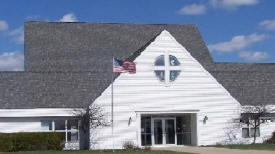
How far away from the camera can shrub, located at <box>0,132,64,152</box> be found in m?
34.8

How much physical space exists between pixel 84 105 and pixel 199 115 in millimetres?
7680

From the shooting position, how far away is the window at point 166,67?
39156mm

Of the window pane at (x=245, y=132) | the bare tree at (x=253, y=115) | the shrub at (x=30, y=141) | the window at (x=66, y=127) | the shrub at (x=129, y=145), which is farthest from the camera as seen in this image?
the window pane at (x=245, y=132)

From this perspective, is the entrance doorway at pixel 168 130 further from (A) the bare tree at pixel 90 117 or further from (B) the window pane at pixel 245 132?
(B) the window pane at pixel 245 132

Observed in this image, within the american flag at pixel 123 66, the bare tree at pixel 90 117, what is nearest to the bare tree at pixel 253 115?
the american flag at pixel 123 66

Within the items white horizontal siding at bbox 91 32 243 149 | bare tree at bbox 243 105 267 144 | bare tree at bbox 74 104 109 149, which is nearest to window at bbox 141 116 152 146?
white horizontal siding at bbox 91 32 243 149

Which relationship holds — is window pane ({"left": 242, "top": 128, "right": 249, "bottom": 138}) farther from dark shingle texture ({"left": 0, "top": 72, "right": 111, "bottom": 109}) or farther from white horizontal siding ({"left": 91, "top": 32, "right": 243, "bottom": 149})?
dark shingle texture ({"left": 0, "top": 72, "right": 111, "bottom": 109})

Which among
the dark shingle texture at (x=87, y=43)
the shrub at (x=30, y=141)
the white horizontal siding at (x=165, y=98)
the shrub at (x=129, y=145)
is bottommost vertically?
the shrub at (x=129, y=145)

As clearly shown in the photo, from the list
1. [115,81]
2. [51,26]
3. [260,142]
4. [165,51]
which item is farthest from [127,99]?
[51,26]

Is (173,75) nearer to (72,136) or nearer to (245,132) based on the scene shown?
(245,132)

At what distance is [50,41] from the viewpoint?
→ 158 ft

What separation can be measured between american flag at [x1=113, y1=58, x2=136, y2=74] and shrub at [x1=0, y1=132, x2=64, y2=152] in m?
5.58

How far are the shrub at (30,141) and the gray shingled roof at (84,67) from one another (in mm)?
3094

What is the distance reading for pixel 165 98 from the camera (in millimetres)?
39250
